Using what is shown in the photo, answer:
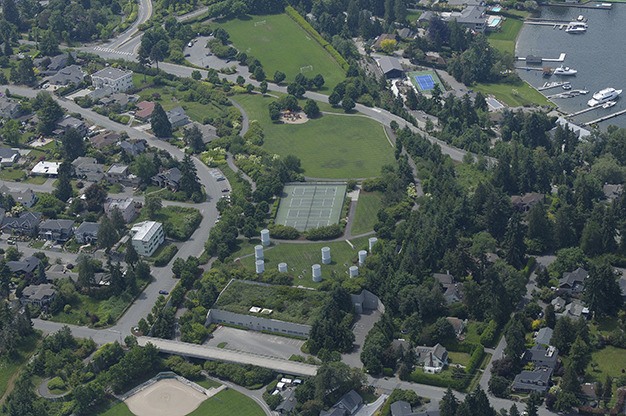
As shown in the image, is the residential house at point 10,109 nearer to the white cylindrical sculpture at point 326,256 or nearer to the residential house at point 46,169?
the residential house at point 46,169

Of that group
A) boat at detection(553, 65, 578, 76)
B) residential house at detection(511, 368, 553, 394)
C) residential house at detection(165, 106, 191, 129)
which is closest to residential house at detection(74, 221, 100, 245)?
residential house at detection(165, 106, 191, 129)

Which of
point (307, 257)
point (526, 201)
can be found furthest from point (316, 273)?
point (526, 201)

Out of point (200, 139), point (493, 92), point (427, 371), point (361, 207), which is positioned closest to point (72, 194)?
point (200, 139)

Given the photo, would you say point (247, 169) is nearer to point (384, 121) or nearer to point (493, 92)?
point (384, 121)

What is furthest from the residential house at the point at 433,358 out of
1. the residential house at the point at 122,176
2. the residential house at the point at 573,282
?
the residential house at the point at 122,176

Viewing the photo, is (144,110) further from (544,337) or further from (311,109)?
(544,337)

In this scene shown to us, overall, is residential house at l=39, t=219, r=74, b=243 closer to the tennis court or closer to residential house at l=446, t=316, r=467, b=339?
the tennis court
